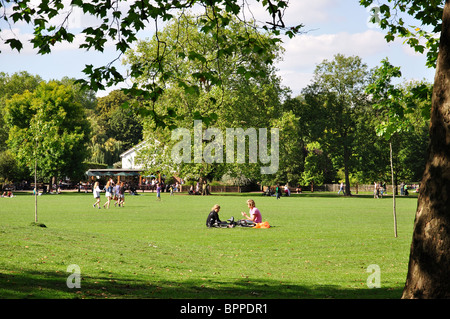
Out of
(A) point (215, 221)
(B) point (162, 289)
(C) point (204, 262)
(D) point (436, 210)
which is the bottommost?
(C) point (204, 262)

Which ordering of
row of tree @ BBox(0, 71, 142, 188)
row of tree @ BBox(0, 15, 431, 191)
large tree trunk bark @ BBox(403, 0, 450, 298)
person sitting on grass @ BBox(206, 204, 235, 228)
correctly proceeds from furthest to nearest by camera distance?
row of tree @ BBox(0, 71, 142, 188)
row of tree @ BBox(0, 15, 431, 191)
person sitting on grass @ BBox(206, 204, 235, 228)
large tree trunk bark @ BBox(403, 0, 450, 298)

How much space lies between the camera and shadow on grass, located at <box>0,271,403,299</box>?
832cm

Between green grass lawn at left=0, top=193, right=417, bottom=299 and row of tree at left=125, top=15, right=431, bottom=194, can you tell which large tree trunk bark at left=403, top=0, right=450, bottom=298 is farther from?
row of tree at left=125, top=15, right=431, bottom=194

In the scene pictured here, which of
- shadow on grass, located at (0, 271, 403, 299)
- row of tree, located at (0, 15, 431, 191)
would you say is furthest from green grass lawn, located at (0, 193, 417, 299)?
row of tree, located at (0, 15, 431, 191)

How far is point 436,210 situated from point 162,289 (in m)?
5.15

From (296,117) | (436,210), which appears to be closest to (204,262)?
(436,210)

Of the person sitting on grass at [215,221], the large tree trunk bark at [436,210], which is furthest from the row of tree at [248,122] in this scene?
the large tree trunk bark at [436,210]

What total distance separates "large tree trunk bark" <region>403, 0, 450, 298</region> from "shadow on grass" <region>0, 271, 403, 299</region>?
306cm

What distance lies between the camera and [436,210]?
19.1 ft

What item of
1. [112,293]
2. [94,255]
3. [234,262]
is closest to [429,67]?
[234,262]

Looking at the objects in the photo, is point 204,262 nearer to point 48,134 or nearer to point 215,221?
point 215,221

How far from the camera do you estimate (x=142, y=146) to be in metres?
65.4

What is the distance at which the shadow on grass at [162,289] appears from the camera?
8.32m
